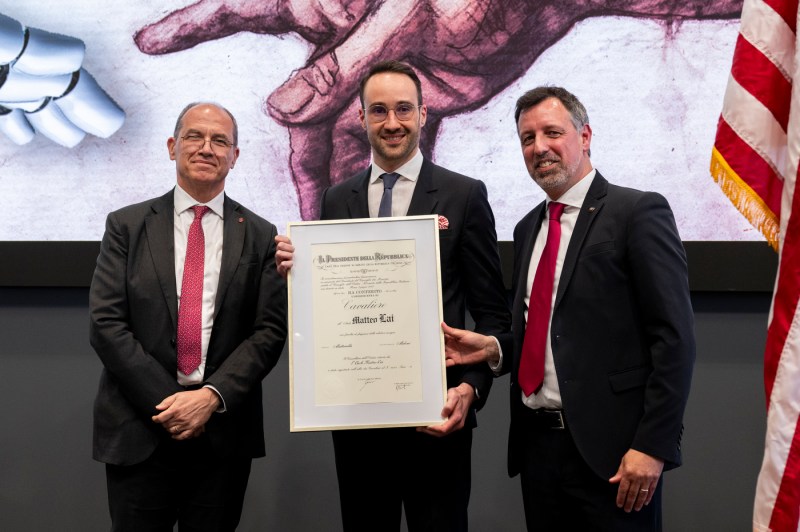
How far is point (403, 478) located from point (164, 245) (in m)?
1.00

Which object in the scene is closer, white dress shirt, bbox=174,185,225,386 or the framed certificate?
the framed certificate

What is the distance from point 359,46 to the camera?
118 inches

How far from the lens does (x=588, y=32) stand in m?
2.88

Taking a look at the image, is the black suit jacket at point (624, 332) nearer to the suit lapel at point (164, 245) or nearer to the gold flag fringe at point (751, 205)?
the gold flag fringe at point (751, 205)

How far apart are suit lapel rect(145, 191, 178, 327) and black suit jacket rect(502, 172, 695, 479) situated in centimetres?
111

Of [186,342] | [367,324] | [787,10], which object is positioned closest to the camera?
[787,10]

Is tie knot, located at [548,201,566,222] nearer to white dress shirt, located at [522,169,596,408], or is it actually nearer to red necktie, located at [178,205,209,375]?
white dress shirt, located at [522,169,596,408]

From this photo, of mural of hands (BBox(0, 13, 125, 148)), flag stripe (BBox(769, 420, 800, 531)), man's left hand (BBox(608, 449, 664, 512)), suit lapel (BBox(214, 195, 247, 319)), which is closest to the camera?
flag stripe (BBox(769, 420, 800, 531))

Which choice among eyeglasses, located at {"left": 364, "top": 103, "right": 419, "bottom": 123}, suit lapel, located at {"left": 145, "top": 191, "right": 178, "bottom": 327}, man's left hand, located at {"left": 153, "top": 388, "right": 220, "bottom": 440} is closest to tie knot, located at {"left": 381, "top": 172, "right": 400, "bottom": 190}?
eyeglasses, located at {"left": 364, "top": 103, "right": 419, "bottom": 123}

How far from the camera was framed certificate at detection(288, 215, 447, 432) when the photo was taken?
193 cm

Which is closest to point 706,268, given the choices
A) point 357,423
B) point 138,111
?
point 357,423

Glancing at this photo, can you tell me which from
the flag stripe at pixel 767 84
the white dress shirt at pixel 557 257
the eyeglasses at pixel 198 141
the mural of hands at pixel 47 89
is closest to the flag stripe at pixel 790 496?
the white dress shirt at pixel 557 257

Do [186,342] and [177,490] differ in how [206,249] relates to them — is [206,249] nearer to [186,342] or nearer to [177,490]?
[186,342]

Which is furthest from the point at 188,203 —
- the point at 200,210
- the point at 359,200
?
the point at 359,200
